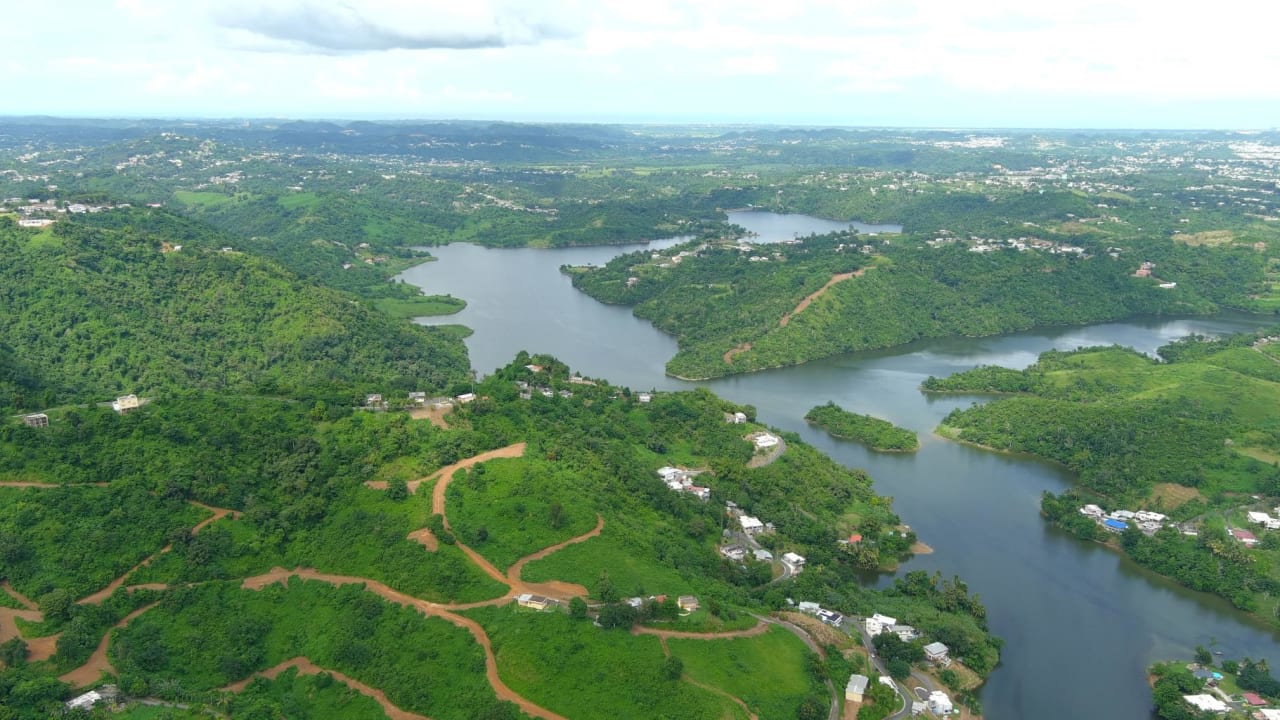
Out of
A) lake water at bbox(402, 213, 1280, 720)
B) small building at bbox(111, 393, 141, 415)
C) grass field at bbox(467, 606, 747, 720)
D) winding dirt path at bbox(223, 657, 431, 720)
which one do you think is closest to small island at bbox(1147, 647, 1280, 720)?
lake water at bbox(402, 213, 1280, 720)

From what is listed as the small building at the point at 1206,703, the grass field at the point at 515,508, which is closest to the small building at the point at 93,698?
the grass field at the point at 515,508

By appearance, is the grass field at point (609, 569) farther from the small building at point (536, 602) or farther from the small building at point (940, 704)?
the small building at point (940, 704)

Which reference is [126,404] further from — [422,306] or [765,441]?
[422,306]

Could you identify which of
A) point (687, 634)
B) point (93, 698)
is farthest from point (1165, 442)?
point (93, 698)

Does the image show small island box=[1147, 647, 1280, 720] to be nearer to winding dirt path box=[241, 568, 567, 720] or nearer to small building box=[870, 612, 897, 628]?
small building box=[870, 612, 897, 628]

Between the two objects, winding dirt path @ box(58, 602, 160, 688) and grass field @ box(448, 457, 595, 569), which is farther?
grass field @ box(448, 457, 595, 569)

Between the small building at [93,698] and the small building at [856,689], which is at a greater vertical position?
the small building at [93,698]
